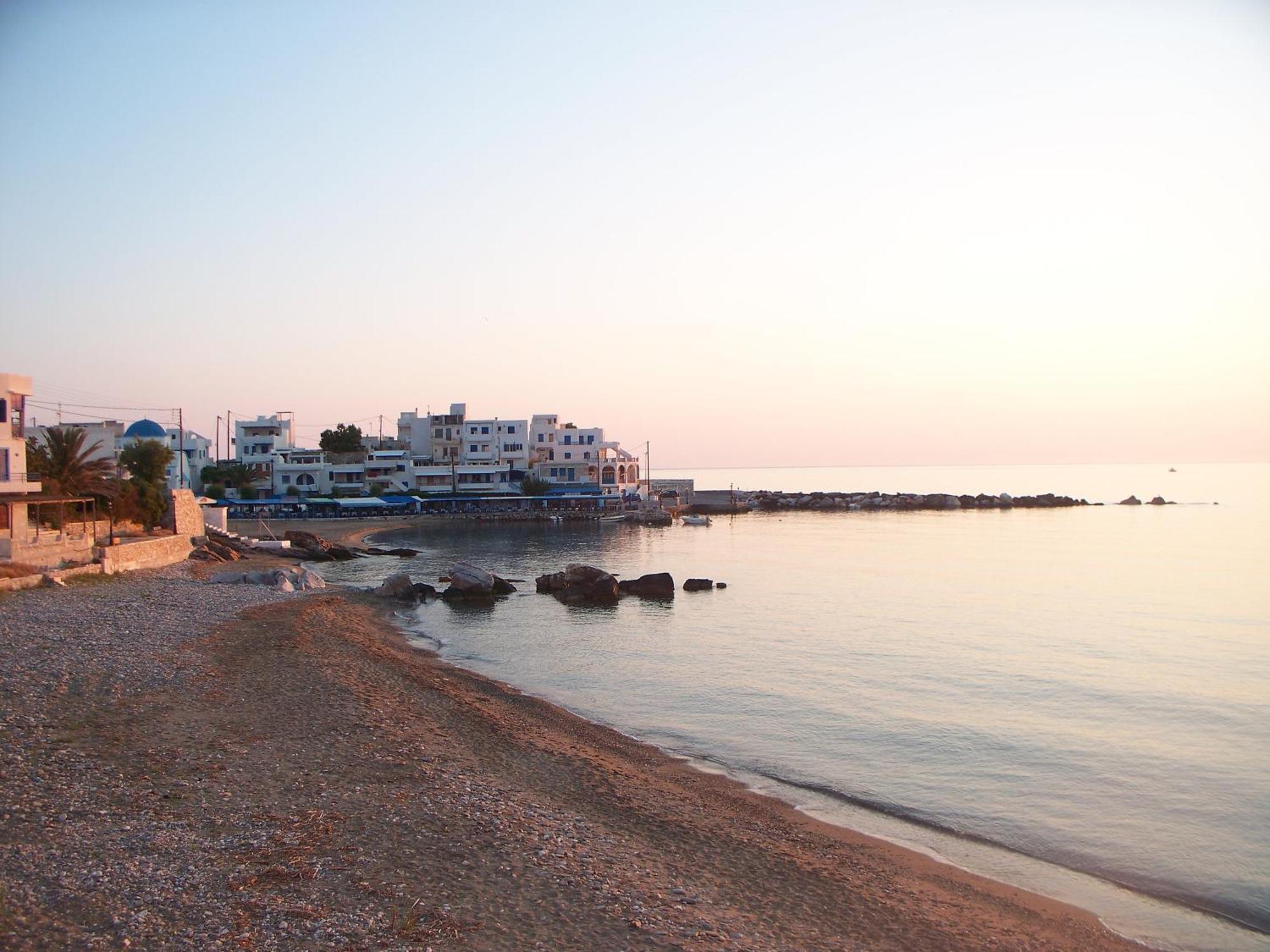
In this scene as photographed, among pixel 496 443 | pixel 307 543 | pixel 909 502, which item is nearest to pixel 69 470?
pixel 307 543

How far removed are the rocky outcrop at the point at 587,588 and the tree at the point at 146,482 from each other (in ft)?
87.0

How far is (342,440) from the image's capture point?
127062mm

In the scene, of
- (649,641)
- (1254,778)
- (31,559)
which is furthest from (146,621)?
(1254,778)

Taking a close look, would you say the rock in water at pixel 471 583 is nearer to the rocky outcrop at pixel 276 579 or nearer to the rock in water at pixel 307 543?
the rocky outcrop at pixel 276 579

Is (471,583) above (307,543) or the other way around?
the other way around

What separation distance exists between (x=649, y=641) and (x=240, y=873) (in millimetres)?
23982

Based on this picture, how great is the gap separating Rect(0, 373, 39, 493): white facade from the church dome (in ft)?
218

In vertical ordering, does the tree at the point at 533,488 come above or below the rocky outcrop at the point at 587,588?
above

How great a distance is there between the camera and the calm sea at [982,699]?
14.8 meters

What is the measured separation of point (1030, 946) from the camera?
11.2 m

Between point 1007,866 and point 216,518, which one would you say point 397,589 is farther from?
point 1007,866

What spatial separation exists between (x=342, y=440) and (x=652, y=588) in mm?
92280

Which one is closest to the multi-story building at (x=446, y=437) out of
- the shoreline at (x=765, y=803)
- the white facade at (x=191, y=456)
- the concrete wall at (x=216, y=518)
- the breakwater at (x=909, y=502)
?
the white facade at (x=191, y=456)

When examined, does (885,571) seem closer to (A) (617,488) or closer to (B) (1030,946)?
(B) (1030,946)
